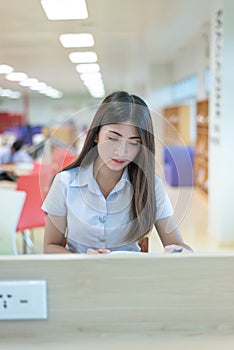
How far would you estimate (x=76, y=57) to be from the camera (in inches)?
101

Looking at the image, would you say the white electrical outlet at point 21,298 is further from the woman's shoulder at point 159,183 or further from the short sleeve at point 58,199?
the woman's shoulder at point 159,183

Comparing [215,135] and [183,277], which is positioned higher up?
[215,135]

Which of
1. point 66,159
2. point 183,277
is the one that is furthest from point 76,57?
point 183,277

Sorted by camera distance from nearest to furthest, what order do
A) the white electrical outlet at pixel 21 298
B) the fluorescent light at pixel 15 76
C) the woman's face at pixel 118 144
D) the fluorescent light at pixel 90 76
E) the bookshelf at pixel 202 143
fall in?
the white electrical outlet at pixel 21 298 → the woman's face at pixel 118 144 → the fluorescent light at pixel 15 76 → the fluorescent light at pixel 90 76 → the bookshelf at pixel 202 143

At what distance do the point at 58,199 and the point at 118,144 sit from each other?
0.84 feet

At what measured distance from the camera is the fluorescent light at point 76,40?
8.66ft

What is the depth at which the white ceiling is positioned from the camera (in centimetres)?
256

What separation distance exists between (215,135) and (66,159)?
3.63m

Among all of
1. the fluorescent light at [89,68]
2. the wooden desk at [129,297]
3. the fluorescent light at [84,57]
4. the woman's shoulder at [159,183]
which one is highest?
the fluorescent light at [84,57]

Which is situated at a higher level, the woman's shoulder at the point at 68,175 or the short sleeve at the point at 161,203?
the woman's shoulder at the point at 68,175

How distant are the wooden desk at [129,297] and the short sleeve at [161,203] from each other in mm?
343

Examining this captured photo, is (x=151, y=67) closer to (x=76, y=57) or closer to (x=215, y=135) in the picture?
(x=215, y=135)

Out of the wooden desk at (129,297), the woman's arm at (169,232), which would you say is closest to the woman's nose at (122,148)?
the woman's arm at (169,232)

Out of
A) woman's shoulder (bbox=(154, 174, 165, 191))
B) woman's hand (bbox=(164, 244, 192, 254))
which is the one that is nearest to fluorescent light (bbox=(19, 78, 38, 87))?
woman's shoulder (bbox=(154, 174, 165, 191))
